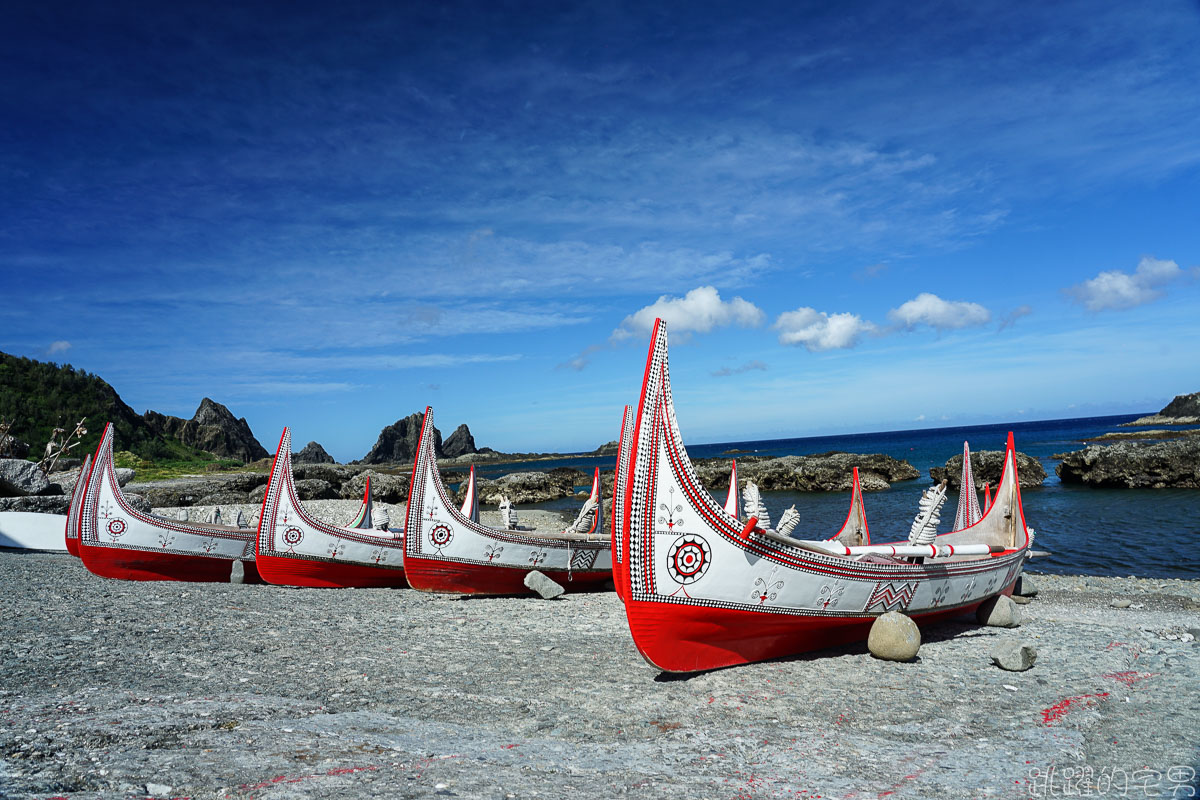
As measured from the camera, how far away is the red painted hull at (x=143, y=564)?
16.5m

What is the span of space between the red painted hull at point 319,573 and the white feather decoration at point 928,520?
40.1 ft

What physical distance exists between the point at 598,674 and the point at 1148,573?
61.2 feet

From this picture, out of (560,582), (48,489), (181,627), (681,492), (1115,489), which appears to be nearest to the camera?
(681,492)

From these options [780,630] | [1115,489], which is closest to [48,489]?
[780,630]

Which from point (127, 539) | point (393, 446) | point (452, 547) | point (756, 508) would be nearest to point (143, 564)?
point (127, 539)

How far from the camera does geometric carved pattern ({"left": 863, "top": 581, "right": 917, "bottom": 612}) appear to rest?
10.2m

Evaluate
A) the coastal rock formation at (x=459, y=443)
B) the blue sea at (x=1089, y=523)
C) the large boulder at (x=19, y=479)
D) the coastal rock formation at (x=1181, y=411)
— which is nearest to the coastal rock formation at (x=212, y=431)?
the coastal rock formation at (x=459, y=443)

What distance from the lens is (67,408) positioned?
56.8m

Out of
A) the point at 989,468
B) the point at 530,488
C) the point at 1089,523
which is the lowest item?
the point at 1089,523

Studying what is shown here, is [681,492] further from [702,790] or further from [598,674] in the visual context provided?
[702,790]

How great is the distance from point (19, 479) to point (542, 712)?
94.5 feet

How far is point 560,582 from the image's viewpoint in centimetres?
1575

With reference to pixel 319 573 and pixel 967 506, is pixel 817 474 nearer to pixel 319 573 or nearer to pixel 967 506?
pixel 967 506

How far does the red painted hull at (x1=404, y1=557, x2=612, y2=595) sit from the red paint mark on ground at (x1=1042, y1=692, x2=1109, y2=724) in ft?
33.2
